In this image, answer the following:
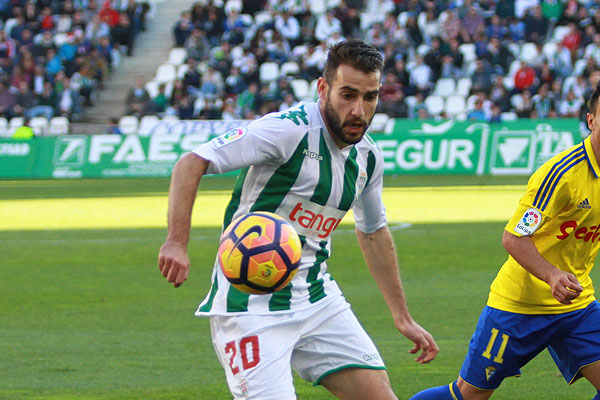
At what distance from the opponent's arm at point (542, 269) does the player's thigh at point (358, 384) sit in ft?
2.90

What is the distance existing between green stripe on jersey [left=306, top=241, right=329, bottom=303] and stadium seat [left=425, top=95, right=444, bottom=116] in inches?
957

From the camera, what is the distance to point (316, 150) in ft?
14.3

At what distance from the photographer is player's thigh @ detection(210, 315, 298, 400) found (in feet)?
13.4

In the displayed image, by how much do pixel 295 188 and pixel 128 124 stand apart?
24.8m

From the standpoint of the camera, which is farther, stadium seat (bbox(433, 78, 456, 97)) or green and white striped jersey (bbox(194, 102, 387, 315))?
stadium seat (bbox(433, 78, 456, 97))

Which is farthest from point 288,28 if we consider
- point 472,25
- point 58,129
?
point 58,129

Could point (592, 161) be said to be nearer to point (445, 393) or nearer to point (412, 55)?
point (445, 393)

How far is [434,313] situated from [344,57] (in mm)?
5026

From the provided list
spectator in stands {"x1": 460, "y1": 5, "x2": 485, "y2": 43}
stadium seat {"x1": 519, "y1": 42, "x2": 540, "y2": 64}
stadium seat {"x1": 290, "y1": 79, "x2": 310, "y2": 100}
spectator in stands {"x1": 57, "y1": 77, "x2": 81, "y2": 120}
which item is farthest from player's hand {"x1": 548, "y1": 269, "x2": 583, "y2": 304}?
spectator in stands {"x1": 57, "y1": 77, "x2": 81, "y2": 120}

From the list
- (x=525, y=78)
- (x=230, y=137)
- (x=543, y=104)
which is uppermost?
(x=230, y=137)

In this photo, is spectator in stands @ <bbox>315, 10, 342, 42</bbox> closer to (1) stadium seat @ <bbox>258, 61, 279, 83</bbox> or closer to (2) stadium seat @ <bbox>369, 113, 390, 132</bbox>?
(1) stadium seat @ <bbox>258, 61, 279, 83</bbox>

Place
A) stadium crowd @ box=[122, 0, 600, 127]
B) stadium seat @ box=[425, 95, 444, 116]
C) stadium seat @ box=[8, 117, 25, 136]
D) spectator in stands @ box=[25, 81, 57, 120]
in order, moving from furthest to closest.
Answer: spectator in stands @ box=[25, 81, 57, 120]
stadium seat @ box=[8, 117, 25, 136]
stadium seat @ box=[425, 95, 444, 116]
stadium crowd @ box=[122, 0, 600, 127]

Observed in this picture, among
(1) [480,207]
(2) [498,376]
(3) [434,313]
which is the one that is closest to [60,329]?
(3) [434,313]

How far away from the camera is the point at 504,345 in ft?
16.5
